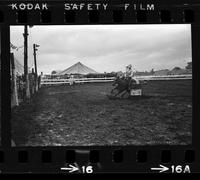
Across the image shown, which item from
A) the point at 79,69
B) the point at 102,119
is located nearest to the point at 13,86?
the point at 79,69

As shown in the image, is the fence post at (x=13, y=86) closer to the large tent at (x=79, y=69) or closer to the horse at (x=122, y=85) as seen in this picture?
the large tent at (x=79, y=69)

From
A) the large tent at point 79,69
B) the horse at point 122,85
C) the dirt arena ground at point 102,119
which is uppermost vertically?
the large tent at point 79,69

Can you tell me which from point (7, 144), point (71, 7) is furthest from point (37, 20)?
point (7, 144)

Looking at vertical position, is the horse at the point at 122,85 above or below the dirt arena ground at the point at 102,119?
above

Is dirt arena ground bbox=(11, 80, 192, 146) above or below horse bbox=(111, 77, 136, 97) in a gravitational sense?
below

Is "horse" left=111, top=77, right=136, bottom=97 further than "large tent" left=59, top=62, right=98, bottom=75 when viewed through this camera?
Yes

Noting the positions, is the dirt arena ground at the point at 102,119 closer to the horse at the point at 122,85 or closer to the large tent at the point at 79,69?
the horse at the point at 122,85

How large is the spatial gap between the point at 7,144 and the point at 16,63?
44.0 inches

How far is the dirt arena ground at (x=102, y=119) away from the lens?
25.5 feet

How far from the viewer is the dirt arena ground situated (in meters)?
7.76

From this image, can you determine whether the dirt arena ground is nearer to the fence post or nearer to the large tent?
the fence post

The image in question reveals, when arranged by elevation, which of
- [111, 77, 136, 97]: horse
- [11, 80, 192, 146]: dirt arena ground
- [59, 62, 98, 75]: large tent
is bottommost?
[11, 80, 192, 146]: dirt arena ground

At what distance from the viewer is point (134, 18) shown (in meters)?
7.65

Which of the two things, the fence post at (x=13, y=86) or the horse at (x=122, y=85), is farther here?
the horse at (x=122, y=85)
